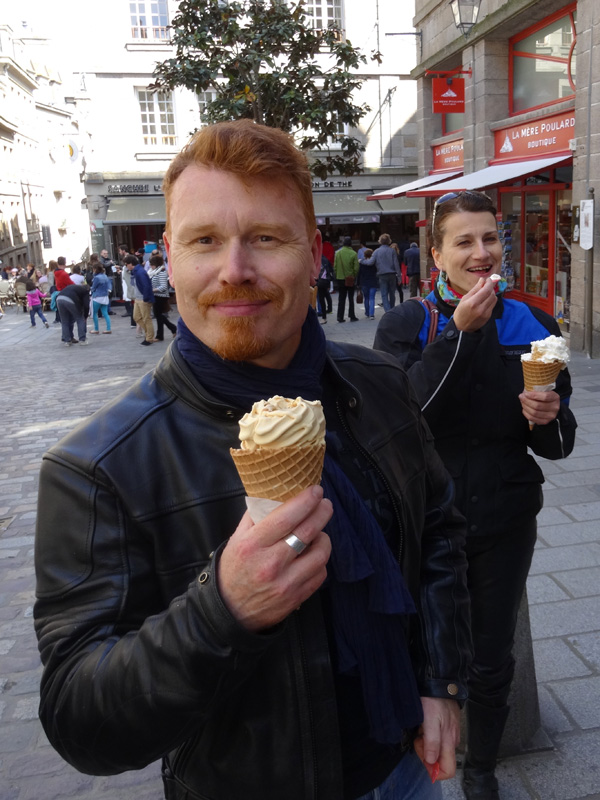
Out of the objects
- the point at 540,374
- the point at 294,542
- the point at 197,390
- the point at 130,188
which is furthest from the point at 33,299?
the point at 294,542

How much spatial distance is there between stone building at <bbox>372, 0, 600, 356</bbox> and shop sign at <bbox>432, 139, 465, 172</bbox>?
0.08 meters

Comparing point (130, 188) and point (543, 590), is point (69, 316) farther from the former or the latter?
point (543, 590)

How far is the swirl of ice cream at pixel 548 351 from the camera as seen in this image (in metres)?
2.51

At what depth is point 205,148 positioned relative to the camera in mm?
1500

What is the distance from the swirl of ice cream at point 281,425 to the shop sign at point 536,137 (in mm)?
12634

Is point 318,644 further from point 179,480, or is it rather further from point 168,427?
→ point 168,427

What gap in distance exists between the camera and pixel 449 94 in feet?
51.4

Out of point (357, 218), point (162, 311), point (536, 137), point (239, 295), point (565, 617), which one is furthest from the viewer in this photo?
point (357, 218)

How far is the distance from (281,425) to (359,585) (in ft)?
1.46

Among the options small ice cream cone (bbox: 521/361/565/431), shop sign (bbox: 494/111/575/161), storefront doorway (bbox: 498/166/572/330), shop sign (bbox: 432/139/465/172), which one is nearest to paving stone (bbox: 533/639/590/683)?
small ice cream cone (bbox: 521/361/565/431)

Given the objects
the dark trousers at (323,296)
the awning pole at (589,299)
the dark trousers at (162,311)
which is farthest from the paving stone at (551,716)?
the dark trousers at (323,296)

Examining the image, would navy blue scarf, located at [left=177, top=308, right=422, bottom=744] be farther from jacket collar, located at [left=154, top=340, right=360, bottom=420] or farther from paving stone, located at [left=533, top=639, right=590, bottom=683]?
paving stone, located at [left=533, top=639, right=590, bottom=683]

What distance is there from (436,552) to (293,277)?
0.85 m

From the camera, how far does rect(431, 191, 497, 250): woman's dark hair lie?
2713 mm
